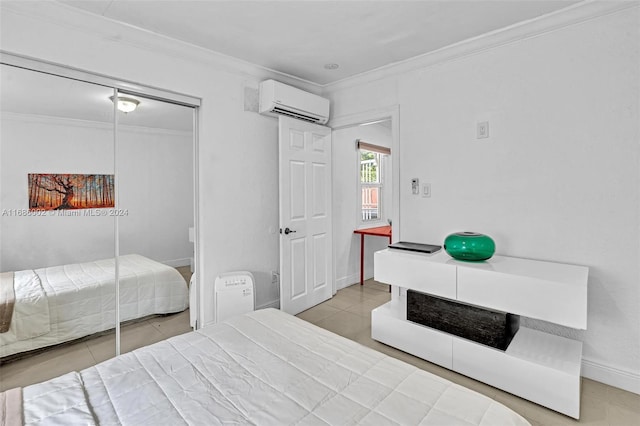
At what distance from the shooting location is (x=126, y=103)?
8.05 ft

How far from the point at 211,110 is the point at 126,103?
0.67 m

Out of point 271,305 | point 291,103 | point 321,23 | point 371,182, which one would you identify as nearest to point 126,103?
point 291,103

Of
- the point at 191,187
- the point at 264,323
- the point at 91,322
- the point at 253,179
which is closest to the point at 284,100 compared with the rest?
the point at 253,179

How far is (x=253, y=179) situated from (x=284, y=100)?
0.85 m

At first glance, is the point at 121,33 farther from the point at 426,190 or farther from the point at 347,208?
the point at 347,208

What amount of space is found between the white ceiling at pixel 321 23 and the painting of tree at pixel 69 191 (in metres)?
Answer: 1.14

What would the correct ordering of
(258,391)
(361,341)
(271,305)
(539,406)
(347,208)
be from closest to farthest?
(258,391) < (539,406) < (361,341) < (271,305) < (347,208)

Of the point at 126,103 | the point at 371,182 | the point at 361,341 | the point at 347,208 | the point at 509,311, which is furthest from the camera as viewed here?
the point at 371,182

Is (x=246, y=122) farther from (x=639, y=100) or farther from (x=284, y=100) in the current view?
(x=639, y=100)

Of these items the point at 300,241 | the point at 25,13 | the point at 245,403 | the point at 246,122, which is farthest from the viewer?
the point at 300,241

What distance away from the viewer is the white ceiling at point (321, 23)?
212cm

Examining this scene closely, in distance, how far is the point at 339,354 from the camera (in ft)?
4.77

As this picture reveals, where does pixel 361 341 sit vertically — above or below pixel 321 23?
below

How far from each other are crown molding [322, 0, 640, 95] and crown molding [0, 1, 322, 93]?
1285 mm
